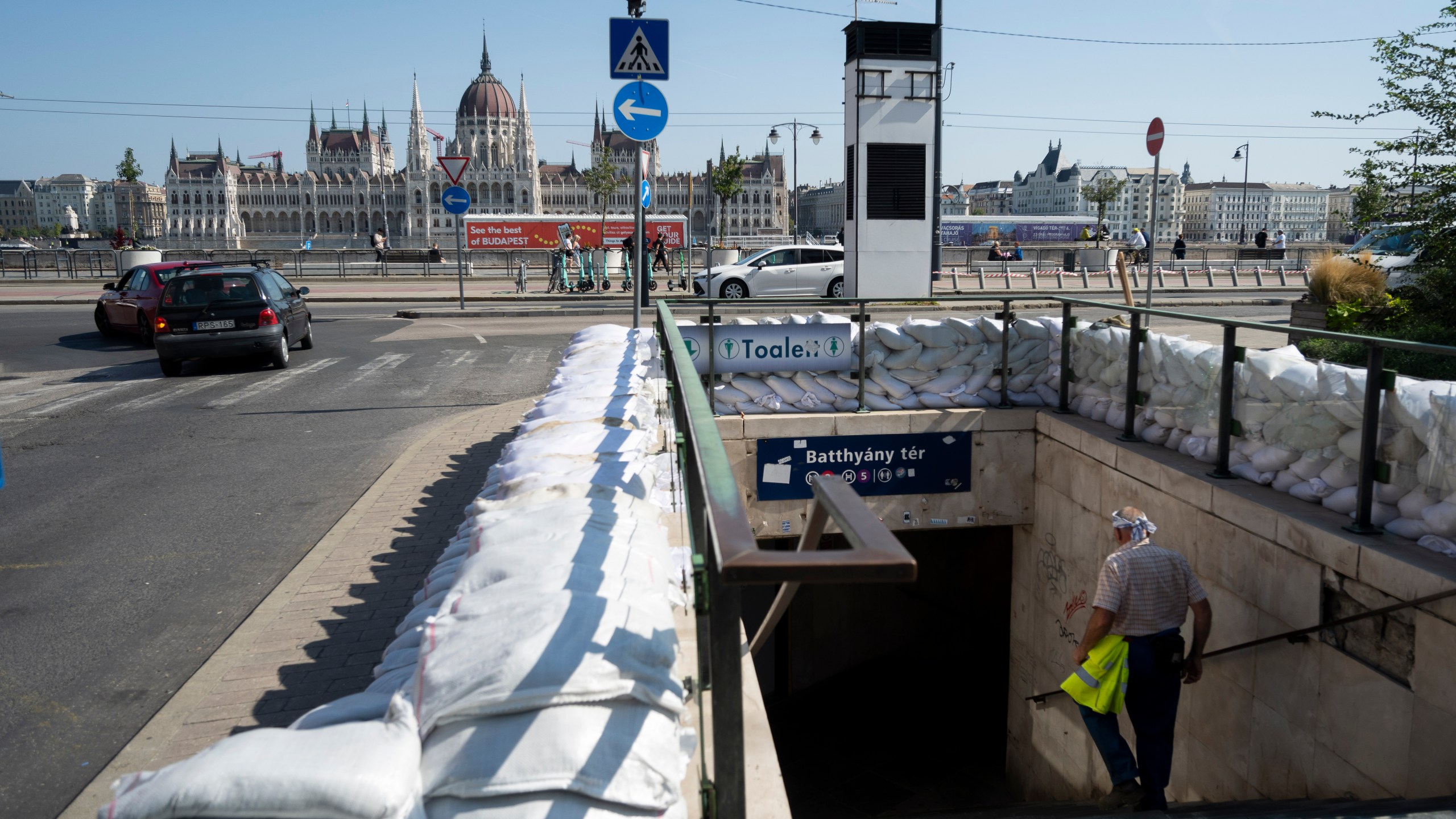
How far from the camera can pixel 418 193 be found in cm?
16650

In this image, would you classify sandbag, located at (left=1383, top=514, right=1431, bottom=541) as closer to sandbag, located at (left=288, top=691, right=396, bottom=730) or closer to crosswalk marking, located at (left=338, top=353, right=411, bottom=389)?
sandbag, located at (left=288, top=691, right=396, bottom=730)

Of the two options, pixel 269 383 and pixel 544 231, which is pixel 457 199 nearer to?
pixel 269 383

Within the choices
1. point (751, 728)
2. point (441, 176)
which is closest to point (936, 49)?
point (751, 728)

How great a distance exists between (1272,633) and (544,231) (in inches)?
2133

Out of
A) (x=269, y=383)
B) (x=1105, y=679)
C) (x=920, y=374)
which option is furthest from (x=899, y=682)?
(x=269, y=383)

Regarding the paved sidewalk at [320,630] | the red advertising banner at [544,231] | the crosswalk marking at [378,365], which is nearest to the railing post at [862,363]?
the paved sidewalk at [320,630]

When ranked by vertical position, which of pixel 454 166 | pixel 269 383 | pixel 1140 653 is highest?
pixel 454 166

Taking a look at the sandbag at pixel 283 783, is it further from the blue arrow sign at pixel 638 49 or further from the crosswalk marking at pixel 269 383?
the crosswalk marking at pixel 269 383

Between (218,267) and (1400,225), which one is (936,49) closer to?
(1400,225)

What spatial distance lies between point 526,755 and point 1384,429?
15.1 ft

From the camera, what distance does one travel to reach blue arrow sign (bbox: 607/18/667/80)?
8250 mm

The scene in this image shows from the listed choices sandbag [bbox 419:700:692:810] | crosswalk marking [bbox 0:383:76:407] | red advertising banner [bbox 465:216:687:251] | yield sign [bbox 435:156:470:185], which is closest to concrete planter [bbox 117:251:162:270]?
yield sign [bbox 435:156:470:185]

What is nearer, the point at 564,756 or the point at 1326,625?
the point at 564,756

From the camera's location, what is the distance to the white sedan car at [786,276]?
25.8 m
